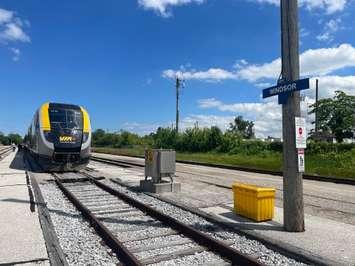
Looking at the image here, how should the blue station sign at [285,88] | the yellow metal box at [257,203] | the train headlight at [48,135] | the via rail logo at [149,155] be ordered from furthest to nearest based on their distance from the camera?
the train headlight at [48,135]
the via rail logo at [149,155]
the yellow metal box at [257,203]
the blue station sign at [285,88]

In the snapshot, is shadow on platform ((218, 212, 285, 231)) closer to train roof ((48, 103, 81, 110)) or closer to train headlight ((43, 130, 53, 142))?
train headlight ((43, 130, 53, 142))

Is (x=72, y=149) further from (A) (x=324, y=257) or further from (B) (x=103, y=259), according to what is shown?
(A) (x=324, y=257)

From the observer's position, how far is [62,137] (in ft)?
67.8

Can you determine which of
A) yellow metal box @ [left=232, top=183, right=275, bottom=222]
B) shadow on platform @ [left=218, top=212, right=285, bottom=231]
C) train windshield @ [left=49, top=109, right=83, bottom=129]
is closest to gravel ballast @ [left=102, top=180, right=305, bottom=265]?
shadow on platform @ [left=218, top=212, right=285, bottom=231]

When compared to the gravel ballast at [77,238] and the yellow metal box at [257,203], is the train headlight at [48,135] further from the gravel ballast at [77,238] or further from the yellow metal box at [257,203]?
the yellow metal box at [257,203]

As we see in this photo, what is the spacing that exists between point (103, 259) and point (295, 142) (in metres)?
4.03

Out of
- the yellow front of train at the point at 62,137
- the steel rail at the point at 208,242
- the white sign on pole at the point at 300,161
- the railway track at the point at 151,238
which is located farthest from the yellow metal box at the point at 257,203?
the yellow front of train at the point at 62,137

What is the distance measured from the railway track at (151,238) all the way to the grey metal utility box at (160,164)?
2.19m

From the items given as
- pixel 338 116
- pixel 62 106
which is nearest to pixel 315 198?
pixel 62 106

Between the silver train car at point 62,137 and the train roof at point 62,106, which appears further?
the train roof at point 62,106

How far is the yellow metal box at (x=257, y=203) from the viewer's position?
904 cm

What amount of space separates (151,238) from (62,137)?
13.9 metres

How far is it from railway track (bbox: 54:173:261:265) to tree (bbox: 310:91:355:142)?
5097 centimetres

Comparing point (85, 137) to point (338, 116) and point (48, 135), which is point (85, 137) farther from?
point (338, 116)
